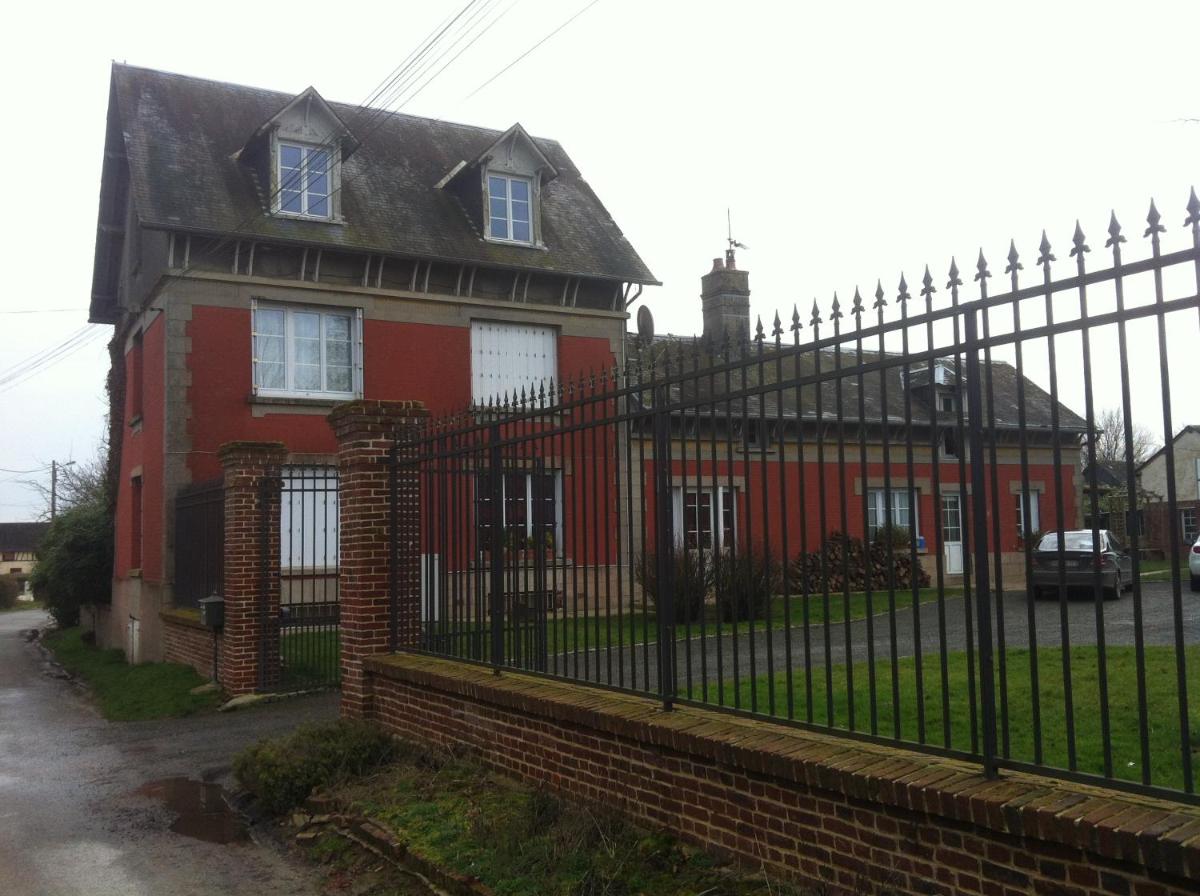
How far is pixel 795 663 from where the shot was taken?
9.53 meters

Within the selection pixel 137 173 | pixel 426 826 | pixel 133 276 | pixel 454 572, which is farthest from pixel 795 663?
pixel 133 276

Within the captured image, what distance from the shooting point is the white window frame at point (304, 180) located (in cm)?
1783

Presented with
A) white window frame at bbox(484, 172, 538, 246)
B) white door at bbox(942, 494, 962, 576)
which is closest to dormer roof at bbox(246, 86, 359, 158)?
white window frame at bbox(484, 172, 538, 246)

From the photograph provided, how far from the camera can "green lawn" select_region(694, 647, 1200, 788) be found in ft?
17.6

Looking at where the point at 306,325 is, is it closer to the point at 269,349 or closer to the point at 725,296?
the point at 269,349

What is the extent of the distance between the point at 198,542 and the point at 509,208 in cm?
855

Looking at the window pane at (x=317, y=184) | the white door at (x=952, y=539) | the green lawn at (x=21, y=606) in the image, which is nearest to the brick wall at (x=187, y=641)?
the window pane at (x=317, y=184)

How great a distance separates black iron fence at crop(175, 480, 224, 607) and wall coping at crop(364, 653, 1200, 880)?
828cm

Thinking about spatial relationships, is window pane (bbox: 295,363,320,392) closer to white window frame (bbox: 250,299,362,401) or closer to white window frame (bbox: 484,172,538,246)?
white window frame (bbox: 250,299,362,401)

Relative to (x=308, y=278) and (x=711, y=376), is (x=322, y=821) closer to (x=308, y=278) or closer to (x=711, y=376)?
(x=711, y=376)

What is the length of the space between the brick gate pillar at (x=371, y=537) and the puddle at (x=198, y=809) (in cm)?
123

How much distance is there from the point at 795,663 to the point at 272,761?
176 inches

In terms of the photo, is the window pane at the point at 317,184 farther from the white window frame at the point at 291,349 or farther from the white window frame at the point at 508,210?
the white window frame at the point at 508,210

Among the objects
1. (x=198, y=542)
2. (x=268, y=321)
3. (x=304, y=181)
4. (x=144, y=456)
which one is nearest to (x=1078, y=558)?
(x=198, y=542)
